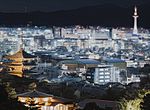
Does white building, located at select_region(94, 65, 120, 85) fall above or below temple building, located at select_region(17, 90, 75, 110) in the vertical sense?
below

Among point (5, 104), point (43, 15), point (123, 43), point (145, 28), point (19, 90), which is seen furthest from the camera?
point (43, 15)

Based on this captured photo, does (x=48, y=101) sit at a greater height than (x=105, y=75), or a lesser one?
greater

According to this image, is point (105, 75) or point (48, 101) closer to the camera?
point (48, 101)

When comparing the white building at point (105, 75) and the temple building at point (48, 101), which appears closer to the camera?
the temple building at point (48, 101)

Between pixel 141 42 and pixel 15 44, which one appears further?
pixel 141 42

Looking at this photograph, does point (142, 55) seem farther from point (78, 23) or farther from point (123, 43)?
point (78, 23)

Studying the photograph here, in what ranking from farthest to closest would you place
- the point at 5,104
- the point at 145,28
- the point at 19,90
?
the point at 145,28 → the point at 19,90 → the point at 5,104

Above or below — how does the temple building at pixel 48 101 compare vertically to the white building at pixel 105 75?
above

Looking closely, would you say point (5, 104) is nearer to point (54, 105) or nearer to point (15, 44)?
point (54, 105)

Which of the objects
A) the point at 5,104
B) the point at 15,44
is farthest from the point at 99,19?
the point at 5,104
